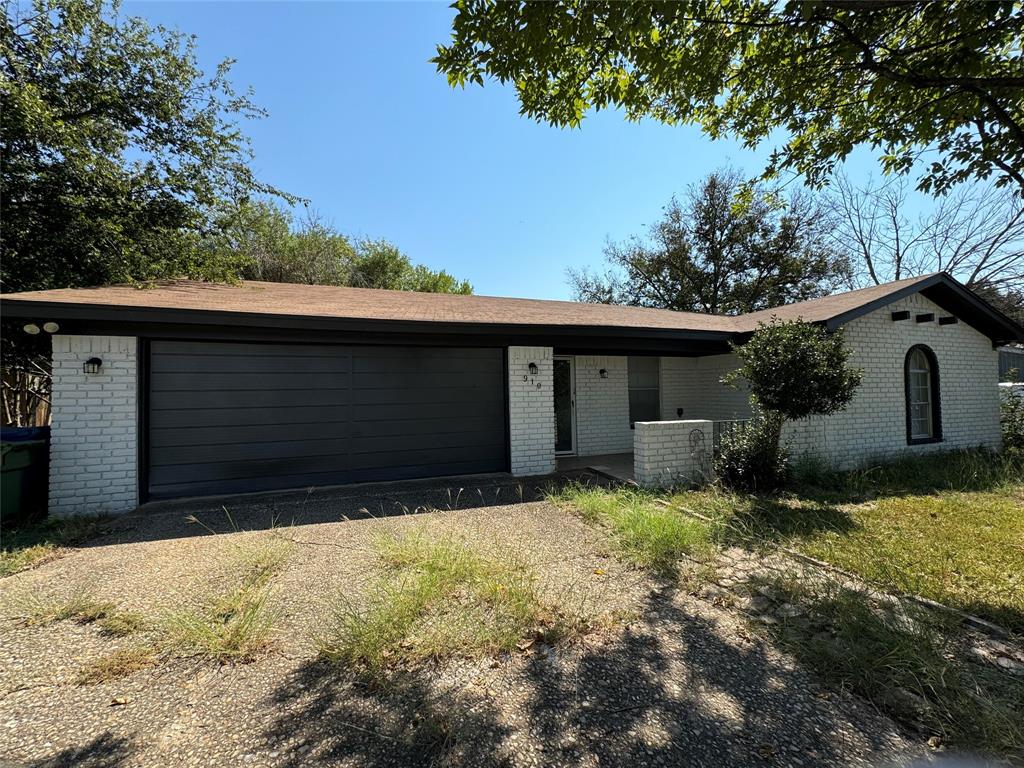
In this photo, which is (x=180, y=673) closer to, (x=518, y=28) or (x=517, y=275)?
(x=518, y=28)

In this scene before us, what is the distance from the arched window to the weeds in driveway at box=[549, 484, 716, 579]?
7.47m

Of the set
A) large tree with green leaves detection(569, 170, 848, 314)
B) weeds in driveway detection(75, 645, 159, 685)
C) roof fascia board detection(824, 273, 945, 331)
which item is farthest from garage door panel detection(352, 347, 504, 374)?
large tree with green leaves detection(569, 170, 848, 314)

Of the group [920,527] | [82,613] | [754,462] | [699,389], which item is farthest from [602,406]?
[82,613]

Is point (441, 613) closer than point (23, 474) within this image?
Yes

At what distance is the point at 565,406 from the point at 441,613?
685 cm

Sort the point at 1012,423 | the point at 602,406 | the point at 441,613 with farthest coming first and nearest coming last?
1. the point at 1012,423
2. the point at 602,406
3. the point at 441,613

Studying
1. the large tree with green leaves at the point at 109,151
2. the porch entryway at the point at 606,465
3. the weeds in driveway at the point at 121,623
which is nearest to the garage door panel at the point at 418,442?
the porch entryway at the point at 606,465

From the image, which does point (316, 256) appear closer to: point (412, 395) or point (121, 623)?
point (412, 395)

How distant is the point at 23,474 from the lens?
512cm

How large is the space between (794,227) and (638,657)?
24.3 metres

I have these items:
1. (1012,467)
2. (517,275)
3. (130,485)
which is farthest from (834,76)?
(517,275)

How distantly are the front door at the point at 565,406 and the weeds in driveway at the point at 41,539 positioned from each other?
7.33 m

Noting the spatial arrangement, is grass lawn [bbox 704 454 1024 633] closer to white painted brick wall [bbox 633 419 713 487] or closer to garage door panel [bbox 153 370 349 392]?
white painted brick wall [bbox 633 419 713 487]

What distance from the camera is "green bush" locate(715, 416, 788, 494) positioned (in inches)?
246
